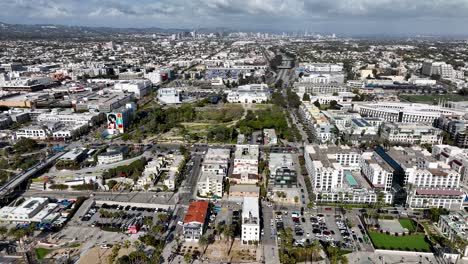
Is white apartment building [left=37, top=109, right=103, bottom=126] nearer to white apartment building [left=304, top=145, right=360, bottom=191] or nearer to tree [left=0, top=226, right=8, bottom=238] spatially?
tree [left=0, top=226, right=8, bottom=238]

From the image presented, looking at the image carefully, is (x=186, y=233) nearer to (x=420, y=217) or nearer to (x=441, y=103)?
(x=420, y=217)

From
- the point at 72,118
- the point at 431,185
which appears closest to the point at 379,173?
the point at 431,185

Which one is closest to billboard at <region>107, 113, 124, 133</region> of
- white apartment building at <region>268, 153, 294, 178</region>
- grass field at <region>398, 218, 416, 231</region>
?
white apartment building at <region>268, 153, 294, 178</region>

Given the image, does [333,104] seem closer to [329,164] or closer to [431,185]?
[329,164]

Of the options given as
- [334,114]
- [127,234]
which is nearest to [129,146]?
[127,234]

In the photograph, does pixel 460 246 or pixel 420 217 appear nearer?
pixel 460 246

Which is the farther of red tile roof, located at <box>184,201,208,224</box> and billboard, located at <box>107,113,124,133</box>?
billboard, located at <box>107,113,124,133</box>

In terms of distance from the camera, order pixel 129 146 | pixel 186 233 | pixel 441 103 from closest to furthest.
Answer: pixel 186 233, pixel 129 146, pixel 441 103

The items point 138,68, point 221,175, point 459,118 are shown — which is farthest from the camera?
point 138,68
